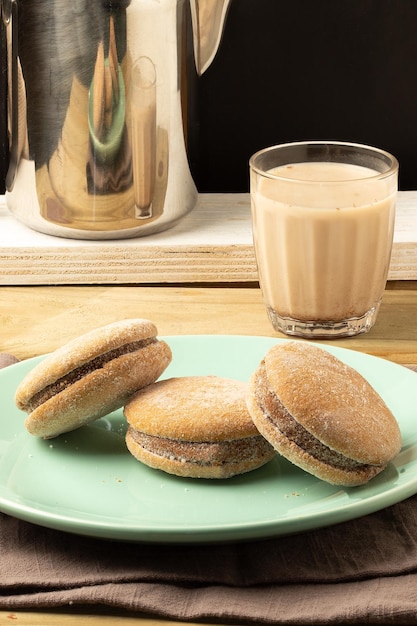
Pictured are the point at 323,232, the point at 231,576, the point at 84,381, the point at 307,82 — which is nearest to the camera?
the point at 231,576

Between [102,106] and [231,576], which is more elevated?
[102,106]

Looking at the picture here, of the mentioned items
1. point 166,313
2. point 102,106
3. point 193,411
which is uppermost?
point 102,106

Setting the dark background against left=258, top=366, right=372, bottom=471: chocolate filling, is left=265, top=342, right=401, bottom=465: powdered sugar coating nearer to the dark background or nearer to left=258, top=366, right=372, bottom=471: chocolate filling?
left=258, top=366, right=372, bottom=471: chocolate filling

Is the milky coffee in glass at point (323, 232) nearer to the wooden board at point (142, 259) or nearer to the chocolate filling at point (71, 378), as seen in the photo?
the wooden board at point (142, 259)

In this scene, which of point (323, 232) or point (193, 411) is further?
point (323, 232)

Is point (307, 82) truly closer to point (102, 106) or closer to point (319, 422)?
point (102, 106)

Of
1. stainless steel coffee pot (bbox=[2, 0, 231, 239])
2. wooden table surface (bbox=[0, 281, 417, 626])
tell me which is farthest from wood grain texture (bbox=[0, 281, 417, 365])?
stainless steel coffee pot (bbox=[2, 0, 231, 239])

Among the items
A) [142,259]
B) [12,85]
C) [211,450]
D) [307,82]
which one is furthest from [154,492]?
[307,82]

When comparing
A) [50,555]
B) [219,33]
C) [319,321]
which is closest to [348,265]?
[319,321]
